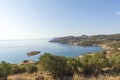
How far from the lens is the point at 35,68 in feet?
51.0

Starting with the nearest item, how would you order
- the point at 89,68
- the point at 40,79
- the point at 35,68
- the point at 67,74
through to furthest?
the point at 40,79 < the point at 67,74 < the point at 89,68 < the point at 35,68

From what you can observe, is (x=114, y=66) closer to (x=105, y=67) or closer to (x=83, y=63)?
(x=105, y=67)

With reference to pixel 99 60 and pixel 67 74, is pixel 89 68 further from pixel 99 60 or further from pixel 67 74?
pixel 67 74

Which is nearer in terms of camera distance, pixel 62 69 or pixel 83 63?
pixel 62 69

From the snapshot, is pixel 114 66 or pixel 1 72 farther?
pixel 114 66

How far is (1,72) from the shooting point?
12.3 m

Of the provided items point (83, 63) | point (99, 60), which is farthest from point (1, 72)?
point (99, 60)

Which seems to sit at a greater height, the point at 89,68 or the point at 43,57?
→ the point at 43,57

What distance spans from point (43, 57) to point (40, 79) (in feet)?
9.74

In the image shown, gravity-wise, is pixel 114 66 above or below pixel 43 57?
below

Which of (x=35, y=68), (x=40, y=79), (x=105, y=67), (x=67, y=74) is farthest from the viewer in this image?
(x=35, y=68)

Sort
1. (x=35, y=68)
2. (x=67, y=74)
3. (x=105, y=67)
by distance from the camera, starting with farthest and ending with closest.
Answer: (x=35, y=68) < (x=105, y=67) < (x=67, y=74)

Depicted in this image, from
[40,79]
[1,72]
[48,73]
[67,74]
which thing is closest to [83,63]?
[67,74]

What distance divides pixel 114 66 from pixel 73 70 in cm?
327
